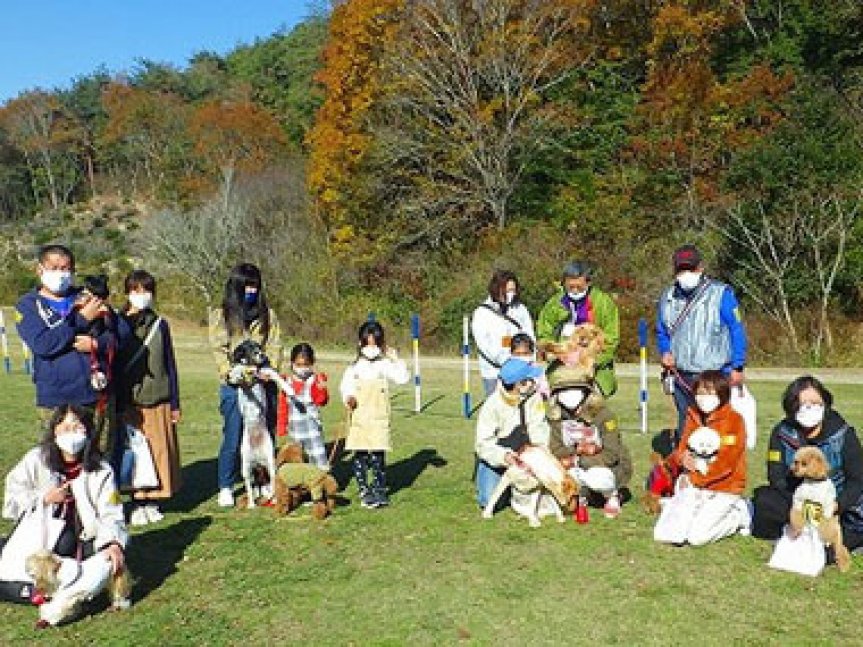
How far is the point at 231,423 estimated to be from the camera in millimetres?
6984

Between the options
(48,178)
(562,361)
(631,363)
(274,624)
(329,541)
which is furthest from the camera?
(48,178)

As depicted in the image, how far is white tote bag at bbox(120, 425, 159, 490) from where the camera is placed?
21.1ft

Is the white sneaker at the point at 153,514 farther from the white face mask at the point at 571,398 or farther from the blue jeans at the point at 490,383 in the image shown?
the white face mask at the point at 571,398

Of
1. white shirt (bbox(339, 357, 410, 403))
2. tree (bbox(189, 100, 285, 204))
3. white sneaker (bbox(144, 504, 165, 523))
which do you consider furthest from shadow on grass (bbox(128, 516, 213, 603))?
tree (bbox(189, 100, 285, 204))

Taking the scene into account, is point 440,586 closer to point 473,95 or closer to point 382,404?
point 382,404

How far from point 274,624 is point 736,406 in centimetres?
362

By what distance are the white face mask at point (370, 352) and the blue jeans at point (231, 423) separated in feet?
2.62

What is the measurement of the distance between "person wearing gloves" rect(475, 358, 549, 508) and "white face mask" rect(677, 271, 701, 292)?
126 centimetres

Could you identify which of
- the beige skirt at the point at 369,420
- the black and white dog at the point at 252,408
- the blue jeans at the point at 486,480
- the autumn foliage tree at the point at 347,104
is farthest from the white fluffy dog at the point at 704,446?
the autumn foliage tree at the point at 347,104

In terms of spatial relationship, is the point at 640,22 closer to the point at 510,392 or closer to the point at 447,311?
the point at 447,311

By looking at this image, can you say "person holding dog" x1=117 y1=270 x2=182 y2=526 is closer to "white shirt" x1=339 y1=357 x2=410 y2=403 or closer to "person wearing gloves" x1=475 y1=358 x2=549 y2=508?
"white shirt" x1=339 y1=357 x2=410 y2=403

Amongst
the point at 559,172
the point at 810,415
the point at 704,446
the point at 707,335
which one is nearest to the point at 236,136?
the point at 559,172

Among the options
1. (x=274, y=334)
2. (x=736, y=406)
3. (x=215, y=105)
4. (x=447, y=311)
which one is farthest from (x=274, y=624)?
(x=215, y=105)

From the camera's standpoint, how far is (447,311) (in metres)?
24.7
